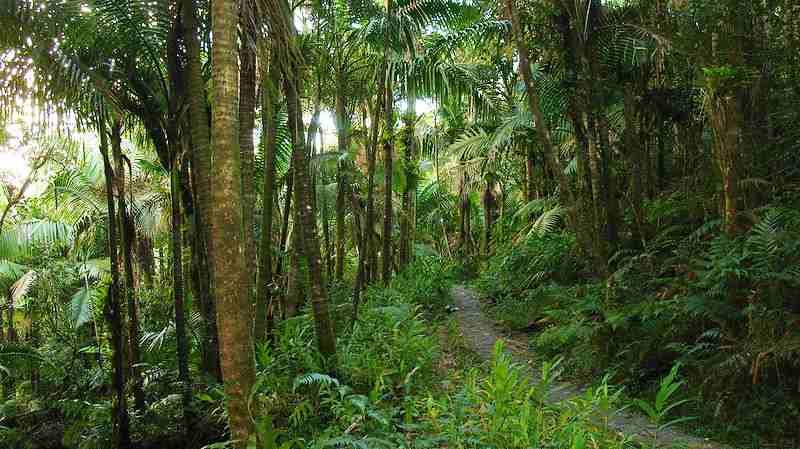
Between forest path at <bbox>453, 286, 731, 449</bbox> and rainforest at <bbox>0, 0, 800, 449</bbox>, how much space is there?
57 millimetres

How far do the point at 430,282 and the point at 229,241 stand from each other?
10200mm

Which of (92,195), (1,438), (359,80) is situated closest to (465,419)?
(1,438)

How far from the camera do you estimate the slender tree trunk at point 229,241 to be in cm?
385

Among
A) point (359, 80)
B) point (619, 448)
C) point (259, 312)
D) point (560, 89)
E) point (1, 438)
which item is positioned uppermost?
point (359, 80)

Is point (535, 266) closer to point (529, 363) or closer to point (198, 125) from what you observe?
point (529, 363)

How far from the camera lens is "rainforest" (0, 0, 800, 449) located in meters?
4.88

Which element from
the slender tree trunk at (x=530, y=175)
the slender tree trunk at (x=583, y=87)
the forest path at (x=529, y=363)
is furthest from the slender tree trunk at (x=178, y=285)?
the slender tree trunk at (x=530, y=175)

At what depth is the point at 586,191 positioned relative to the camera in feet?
36.2

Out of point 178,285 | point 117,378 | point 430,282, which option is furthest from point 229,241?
point 430,282

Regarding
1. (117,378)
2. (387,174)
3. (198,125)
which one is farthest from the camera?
(387,174)

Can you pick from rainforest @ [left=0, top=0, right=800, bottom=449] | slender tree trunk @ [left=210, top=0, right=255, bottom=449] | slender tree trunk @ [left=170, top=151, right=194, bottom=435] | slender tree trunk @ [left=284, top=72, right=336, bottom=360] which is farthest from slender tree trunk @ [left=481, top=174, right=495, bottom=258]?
slender tree trunk @ [left=210, top=0, right=255, bottom=449]

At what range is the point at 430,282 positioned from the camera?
13.8m

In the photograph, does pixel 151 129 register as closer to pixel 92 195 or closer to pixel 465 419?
pixel 465 419

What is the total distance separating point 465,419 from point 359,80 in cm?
901
